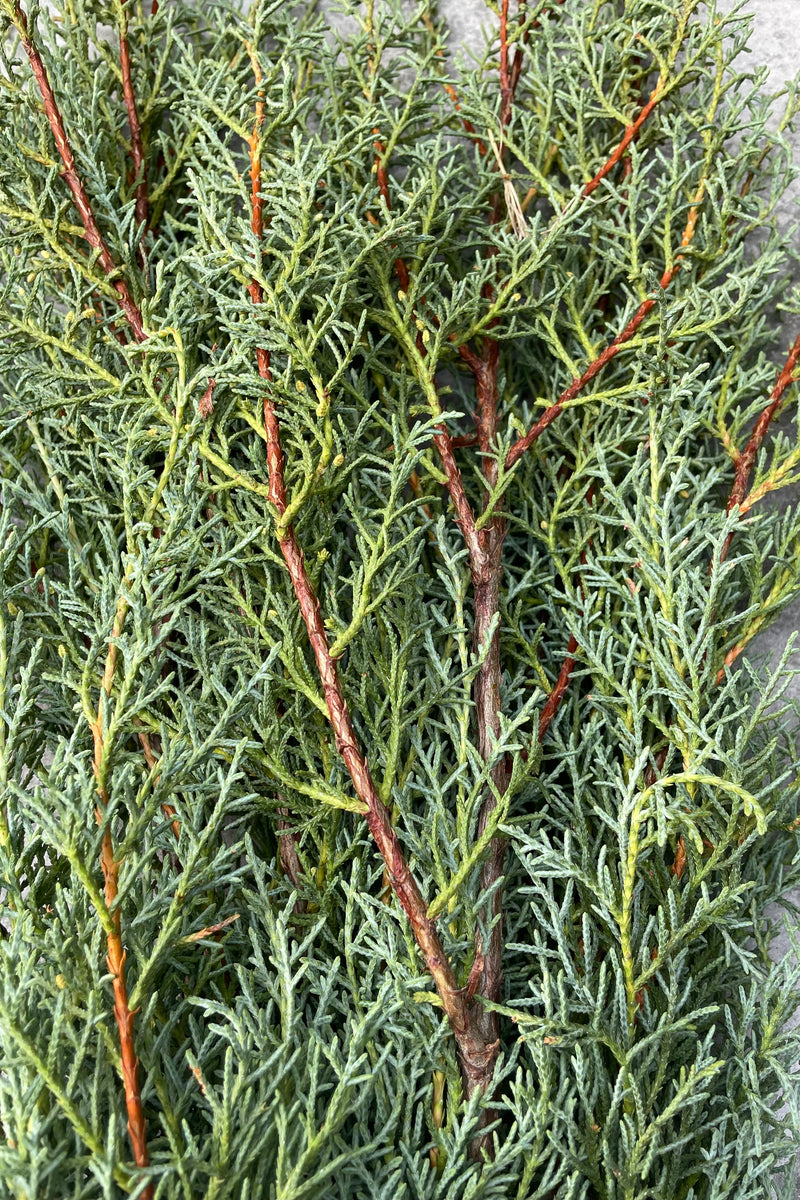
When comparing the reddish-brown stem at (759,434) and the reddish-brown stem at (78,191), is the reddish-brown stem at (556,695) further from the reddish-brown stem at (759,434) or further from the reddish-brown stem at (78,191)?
the reddish-brown stem at (78,191)

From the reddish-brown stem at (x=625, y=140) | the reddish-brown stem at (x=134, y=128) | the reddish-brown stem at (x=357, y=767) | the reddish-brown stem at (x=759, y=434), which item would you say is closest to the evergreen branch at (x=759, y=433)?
the reddish-brown stem at (x=759, y=434)

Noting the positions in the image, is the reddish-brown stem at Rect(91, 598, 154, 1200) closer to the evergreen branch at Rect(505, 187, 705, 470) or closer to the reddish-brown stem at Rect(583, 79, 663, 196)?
the evergreen branch at Rect(505, 187, 705, 470)

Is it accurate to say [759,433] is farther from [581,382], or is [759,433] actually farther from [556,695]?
[556,695]

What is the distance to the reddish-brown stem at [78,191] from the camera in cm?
157

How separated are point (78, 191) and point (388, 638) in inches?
37.5

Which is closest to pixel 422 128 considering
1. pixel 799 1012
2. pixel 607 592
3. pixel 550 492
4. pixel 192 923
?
pixel 550 492

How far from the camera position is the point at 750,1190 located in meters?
1.44

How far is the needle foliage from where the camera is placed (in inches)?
51.4

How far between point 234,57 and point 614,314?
94cm

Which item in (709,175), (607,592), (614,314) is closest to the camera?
(607,592)

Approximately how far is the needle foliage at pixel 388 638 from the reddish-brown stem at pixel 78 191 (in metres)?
0.01

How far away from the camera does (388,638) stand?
1.53 meters

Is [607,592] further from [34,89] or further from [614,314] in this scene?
[34,89]

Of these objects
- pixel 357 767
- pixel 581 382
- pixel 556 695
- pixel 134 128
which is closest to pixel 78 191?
pixel 134 128
